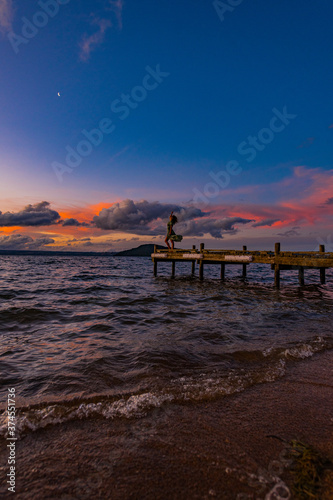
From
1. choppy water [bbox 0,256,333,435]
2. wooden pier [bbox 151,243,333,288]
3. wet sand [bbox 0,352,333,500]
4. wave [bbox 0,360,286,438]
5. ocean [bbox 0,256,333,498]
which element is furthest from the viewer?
wooden pier [bbox 151,243,333,288]

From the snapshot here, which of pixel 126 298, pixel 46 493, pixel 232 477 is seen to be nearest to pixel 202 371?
pixel 232 477

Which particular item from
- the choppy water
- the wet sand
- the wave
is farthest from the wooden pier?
the wet sand

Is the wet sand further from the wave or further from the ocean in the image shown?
the ocean

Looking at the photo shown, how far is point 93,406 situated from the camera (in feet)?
11.6

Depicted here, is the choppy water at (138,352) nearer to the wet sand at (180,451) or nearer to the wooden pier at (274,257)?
the wet sand at (180,451)

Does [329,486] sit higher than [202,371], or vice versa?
[329,486]

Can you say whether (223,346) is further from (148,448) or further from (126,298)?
(126,298)

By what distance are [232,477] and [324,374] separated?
3.04 meters

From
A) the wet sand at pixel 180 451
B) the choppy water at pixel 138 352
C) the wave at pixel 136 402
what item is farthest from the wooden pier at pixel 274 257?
the wet sand at pixel 180 451

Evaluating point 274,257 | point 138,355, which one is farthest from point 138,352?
point 274,257

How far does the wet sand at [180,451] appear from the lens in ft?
7.08

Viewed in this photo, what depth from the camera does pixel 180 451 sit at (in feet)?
8.47

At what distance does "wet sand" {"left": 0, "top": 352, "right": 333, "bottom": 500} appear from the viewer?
7.08 feet

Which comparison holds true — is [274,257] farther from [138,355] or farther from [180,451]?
[180,451]
